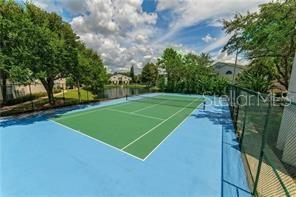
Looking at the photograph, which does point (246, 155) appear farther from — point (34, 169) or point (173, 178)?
point (34, 169)

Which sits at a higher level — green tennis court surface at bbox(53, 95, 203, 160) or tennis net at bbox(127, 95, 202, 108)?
tennis net at bbox(127, 95, 202, 108)

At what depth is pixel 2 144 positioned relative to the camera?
7.63m

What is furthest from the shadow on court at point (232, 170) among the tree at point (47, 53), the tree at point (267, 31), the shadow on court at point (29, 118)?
the tree at point (47, 53)

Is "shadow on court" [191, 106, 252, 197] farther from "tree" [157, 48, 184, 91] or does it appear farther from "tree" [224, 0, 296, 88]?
"tree" [157, 48, 184, 91]

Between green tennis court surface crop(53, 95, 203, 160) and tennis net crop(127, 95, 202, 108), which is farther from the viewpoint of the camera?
tennis net crop(127, 95, 202, 108)

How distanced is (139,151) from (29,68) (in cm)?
914

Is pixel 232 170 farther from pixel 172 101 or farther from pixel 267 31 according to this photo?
pixel 172 101

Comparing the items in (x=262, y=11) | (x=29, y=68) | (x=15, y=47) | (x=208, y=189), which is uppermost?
(x=262, y=11)

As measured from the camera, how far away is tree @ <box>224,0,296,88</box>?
9328 millimetres

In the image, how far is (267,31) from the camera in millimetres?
9922

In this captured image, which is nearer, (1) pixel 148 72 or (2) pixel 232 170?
(2) pixel 232 170

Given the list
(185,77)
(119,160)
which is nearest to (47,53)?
(119,160)

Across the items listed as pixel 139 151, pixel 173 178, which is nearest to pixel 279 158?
pixel 173 178

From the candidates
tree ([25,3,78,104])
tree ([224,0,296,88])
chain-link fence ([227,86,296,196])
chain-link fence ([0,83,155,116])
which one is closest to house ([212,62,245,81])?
chain-link fence ([0,83,155,116])
